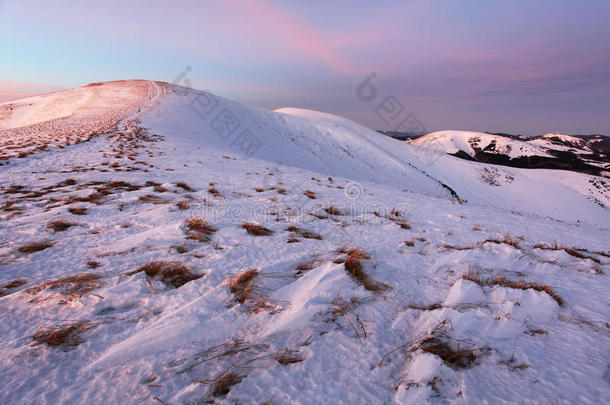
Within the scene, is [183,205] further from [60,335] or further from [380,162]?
[380,162]

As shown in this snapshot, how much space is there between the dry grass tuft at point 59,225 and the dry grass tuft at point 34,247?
43 cm

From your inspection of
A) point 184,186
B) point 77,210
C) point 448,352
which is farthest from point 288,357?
point 184,186

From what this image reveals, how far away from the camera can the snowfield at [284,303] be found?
140cm

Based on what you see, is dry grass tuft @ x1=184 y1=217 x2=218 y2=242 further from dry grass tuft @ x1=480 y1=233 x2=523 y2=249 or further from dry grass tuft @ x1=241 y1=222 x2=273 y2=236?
dry grass tuft @ x1=480 y1=233 x2=523 y2=249

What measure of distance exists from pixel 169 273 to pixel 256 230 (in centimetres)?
139

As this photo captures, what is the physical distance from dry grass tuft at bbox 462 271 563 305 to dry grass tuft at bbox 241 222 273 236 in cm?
248

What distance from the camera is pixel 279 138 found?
30453 millimetres

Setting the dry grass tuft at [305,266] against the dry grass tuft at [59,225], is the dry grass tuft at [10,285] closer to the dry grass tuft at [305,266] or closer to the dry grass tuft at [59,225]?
the dry grass tuft at [59,225]

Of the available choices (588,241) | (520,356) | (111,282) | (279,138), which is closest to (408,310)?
(520,356)

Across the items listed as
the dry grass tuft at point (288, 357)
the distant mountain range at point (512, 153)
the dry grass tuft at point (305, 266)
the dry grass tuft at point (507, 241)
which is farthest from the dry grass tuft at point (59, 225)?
the distant mountain range at point (512, 153)

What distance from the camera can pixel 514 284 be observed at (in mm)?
2445

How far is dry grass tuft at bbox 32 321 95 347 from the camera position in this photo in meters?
1.55

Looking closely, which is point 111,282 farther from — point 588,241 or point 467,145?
point 467,145

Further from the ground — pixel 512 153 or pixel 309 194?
pixel 512 153
